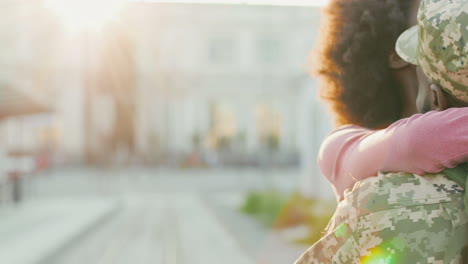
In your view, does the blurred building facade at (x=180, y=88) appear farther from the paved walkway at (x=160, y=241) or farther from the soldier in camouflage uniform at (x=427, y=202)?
the soldier in camouflage uniform at (x=427, y=202)

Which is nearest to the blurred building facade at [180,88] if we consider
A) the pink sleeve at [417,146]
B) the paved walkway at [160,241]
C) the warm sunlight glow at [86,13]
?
the warm sunlight glow at [86,13]

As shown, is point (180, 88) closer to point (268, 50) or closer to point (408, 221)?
point (268, 50)

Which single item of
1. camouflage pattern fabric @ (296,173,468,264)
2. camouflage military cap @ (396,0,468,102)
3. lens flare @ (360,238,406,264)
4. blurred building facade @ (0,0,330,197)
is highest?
camouflage military cap @ (396,0,468,102)

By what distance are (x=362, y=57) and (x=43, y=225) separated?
35.2 feet

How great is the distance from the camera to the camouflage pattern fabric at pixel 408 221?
3.86 feet

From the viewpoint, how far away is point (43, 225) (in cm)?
1173

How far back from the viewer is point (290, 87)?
49344 mm

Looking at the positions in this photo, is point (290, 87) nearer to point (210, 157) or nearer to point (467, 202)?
point (210, 157)

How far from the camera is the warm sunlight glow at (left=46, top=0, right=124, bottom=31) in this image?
3177 centimetres

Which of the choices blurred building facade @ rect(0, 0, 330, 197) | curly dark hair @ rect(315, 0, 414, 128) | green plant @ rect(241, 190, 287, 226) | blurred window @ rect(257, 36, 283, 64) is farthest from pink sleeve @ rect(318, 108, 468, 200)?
blurred window @ rect(257, 36, 283, 64)

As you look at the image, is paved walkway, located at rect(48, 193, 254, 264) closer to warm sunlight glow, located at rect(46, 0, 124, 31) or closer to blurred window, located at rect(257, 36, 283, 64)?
warm sunlight glow, located at rect(46, 0, 124, 31)

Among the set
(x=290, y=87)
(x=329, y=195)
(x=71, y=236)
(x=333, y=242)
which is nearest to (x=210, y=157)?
(x=290, y=87)

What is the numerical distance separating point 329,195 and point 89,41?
86.2ft

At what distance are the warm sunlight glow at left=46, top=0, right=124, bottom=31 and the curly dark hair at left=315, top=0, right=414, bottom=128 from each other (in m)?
28.8
